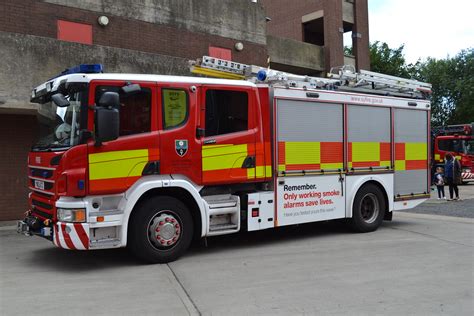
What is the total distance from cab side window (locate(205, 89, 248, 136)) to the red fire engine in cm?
1899

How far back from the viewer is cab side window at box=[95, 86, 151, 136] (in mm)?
6379

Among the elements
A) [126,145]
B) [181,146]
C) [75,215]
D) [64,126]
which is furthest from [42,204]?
[181,146]

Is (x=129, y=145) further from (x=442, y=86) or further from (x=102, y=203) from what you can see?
(x=442, y=86)

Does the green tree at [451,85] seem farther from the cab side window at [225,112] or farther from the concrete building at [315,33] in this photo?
the cab side window at [225,112]

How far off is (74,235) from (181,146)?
1.93 metres

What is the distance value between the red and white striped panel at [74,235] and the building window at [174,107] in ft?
6.00

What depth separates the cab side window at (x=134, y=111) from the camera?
6.38 metres

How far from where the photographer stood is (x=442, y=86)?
4347cm

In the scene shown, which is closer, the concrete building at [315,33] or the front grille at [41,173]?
the front grille at [41,173]

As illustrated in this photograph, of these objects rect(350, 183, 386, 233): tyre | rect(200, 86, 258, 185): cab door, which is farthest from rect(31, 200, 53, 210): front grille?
rect(350, 183, 386, 233): tyre

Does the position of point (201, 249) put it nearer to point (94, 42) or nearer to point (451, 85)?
point (94, 42)

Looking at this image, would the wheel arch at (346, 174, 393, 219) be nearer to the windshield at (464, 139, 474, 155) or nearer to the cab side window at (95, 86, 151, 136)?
the cab side window at (95, 86, 151, 136)

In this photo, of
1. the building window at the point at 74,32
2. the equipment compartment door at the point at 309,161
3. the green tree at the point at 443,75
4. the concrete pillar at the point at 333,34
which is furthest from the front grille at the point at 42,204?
the green tree at the point at 443,75

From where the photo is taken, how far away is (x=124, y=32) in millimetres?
13359
